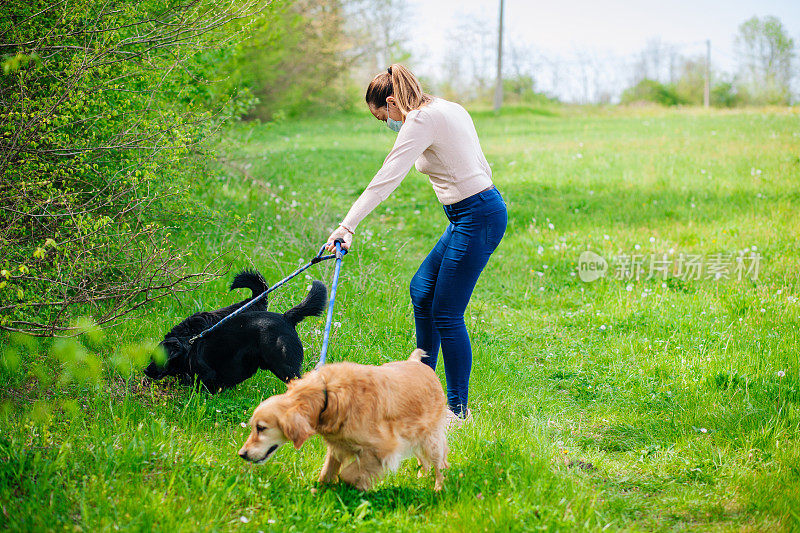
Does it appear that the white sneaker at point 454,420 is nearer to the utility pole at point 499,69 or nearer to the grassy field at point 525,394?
the grassy field at point 525,394

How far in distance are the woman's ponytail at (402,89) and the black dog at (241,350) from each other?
4.55ft

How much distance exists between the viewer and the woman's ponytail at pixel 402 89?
3.76 meters

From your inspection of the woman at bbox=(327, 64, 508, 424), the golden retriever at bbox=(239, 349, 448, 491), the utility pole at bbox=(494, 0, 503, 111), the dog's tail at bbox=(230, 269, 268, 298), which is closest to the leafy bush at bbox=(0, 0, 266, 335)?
the dog's tail at bbox=(230, 269, 268, 298)

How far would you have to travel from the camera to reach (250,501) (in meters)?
3.08

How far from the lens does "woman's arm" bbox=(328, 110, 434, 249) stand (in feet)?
11.9

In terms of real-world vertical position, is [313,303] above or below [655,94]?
below

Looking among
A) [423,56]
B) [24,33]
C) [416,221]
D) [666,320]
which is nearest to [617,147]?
[416,221]

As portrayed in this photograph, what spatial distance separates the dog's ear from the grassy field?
398 mm

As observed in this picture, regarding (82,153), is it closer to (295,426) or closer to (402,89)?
(402,89)

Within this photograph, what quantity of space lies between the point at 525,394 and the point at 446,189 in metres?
1.90

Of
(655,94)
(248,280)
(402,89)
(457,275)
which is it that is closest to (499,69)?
(655,94)

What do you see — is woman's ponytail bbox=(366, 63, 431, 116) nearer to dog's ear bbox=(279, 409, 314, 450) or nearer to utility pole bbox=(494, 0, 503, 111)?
dog's ear bbox=(279, 409, 314, 450)

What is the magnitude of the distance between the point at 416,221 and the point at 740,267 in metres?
4.59

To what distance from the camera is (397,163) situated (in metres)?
3.68
